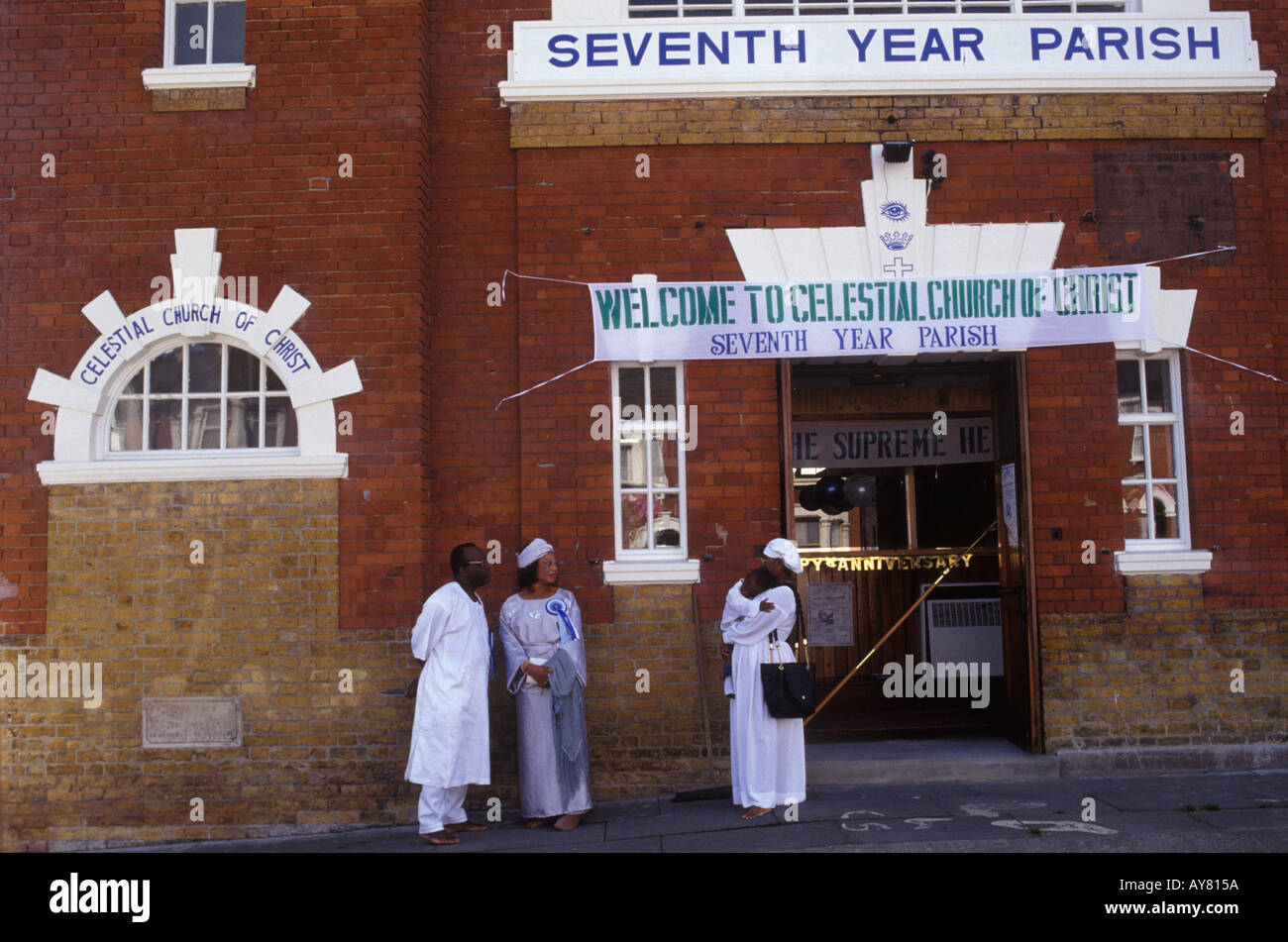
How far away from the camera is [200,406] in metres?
8.30

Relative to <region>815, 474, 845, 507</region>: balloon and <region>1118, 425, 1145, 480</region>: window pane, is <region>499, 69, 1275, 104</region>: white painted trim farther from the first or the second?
<region>815, 474, 845, 507</region>: balloon

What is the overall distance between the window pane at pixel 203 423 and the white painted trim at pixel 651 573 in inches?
125

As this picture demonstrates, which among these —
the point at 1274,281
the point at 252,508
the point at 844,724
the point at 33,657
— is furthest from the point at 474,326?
the point at 1274,281

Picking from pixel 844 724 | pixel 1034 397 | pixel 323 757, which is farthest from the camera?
pixel 844 724

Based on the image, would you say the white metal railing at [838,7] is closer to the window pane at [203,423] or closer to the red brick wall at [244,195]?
the red brick wall at [244,195]

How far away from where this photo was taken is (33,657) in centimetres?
796

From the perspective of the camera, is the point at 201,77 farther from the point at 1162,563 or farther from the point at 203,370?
the point at 1162,563

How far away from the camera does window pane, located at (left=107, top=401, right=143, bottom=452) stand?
8289mm

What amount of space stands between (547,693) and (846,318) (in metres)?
3.55

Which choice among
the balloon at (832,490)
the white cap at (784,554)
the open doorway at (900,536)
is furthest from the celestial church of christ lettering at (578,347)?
the balloon at (832,490)

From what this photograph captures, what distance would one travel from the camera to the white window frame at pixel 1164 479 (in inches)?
327

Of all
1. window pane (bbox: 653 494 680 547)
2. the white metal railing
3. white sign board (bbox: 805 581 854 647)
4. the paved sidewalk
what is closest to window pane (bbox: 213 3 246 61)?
the white metal railing

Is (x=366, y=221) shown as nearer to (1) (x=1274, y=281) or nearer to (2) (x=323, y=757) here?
(2) (x=323, y=757)

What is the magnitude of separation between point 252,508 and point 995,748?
6.03 metres
